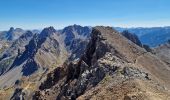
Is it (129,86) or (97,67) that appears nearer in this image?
(129,86)

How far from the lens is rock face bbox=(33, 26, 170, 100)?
51.6 m

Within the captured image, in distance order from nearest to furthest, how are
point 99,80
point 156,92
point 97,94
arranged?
1. point 156,92
2. point 97,94
3. point 99,80

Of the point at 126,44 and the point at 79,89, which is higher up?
the point at 126,44

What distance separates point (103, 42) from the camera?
273 ft

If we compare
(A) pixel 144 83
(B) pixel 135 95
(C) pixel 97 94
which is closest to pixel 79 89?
(C) pixel 97 94

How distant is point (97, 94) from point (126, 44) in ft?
125

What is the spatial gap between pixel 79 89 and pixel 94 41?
25241mm

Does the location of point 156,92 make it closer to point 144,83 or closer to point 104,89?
point 144,83

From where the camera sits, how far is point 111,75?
61125 mm

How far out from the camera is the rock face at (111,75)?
51.6 m

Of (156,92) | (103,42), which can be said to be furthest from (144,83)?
(103,42)

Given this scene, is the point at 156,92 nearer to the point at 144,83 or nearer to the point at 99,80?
the point at 144,83

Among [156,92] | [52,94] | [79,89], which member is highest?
[156,92]

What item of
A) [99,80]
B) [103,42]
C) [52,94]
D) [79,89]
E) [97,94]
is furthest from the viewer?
[52,94]
